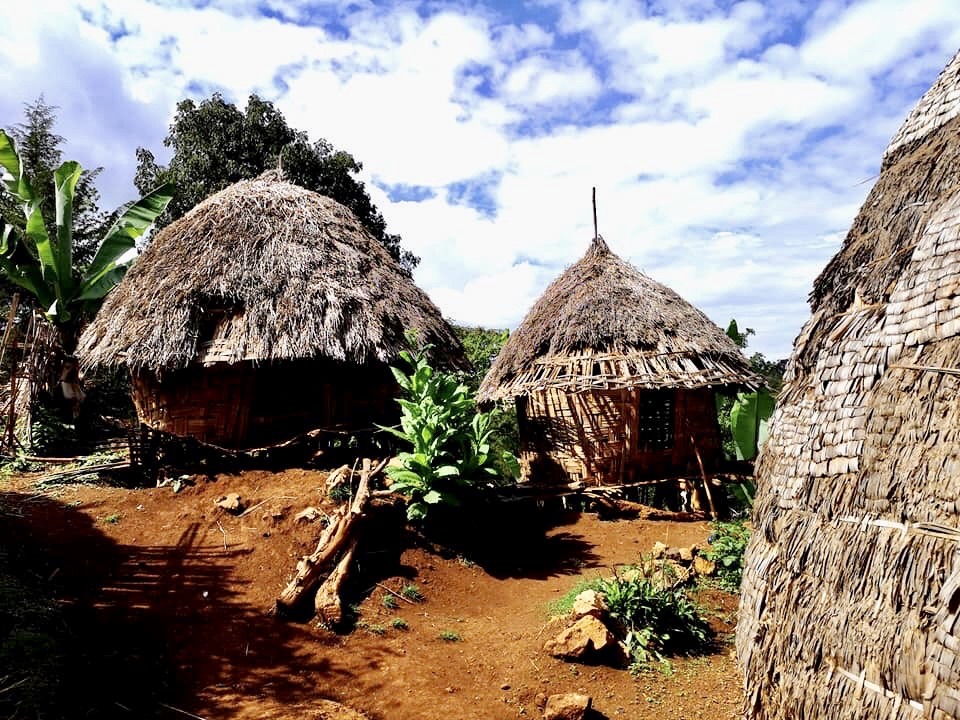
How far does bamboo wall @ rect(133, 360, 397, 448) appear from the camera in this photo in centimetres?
857

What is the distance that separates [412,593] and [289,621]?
1.09 m

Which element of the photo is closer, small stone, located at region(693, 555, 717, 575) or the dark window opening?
small stone, located at region(693, 555, 717, 575)

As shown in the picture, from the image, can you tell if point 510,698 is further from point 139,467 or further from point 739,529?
point 139,467

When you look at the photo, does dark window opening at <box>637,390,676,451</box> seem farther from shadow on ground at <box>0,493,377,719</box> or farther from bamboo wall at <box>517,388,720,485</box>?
shadow on ground at <box>0,493,377,719</box>

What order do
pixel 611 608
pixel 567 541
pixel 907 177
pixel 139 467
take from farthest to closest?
pixel 139 467 → pixel 567 541 → pixel 611 608 → pixel 907 177

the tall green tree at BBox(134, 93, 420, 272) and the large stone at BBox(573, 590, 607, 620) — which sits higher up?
the tall green tree at BBox(134, 93, 420, 272)

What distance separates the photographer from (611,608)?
15.3 feet

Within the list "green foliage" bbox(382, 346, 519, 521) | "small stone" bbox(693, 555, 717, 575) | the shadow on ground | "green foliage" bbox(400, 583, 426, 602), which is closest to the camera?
the shadow on ground

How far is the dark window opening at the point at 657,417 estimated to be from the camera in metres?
9.51

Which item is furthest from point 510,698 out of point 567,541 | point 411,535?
point 567,541

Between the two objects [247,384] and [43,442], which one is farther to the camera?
[43,442]

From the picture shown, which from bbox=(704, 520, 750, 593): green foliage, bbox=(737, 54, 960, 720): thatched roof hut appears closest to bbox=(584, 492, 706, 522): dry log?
bbox=(704, 520, 750, 593): green foliage

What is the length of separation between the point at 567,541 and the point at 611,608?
2.77 m

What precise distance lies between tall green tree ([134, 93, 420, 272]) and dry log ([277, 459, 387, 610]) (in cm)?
1225
